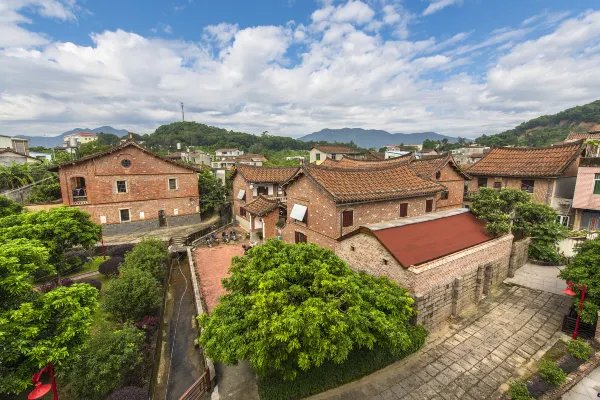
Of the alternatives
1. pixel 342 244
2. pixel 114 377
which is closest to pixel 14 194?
pixel 114 377

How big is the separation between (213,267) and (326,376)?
44.4 feet

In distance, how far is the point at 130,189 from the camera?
1086 inches

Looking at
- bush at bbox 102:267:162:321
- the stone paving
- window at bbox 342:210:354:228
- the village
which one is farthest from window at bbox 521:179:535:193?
bush at bbox 102:267:162:321

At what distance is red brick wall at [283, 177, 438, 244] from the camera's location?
1609cm

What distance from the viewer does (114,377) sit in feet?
29.6

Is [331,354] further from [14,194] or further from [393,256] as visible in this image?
[14,194]

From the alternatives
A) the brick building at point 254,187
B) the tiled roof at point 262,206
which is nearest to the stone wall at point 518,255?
the tiled roof at point 262,206

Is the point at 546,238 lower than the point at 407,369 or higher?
higher

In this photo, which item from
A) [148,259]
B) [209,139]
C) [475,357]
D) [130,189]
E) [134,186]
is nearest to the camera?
[475,357]

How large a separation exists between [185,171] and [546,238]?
32261 millimetres

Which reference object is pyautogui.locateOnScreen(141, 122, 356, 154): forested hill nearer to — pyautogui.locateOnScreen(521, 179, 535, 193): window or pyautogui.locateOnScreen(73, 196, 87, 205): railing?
pyautogui.locateOnScreen(73, 196, 87, 205): railing

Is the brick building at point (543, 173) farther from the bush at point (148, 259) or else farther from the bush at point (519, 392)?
the bush at point (148, 259)

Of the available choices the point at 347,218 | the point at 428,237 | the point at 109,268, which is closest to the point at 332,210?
the point at 347,218

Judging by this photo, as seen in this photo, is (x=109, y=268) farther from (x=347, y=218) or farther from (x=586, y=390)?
(x=586, y=390)
